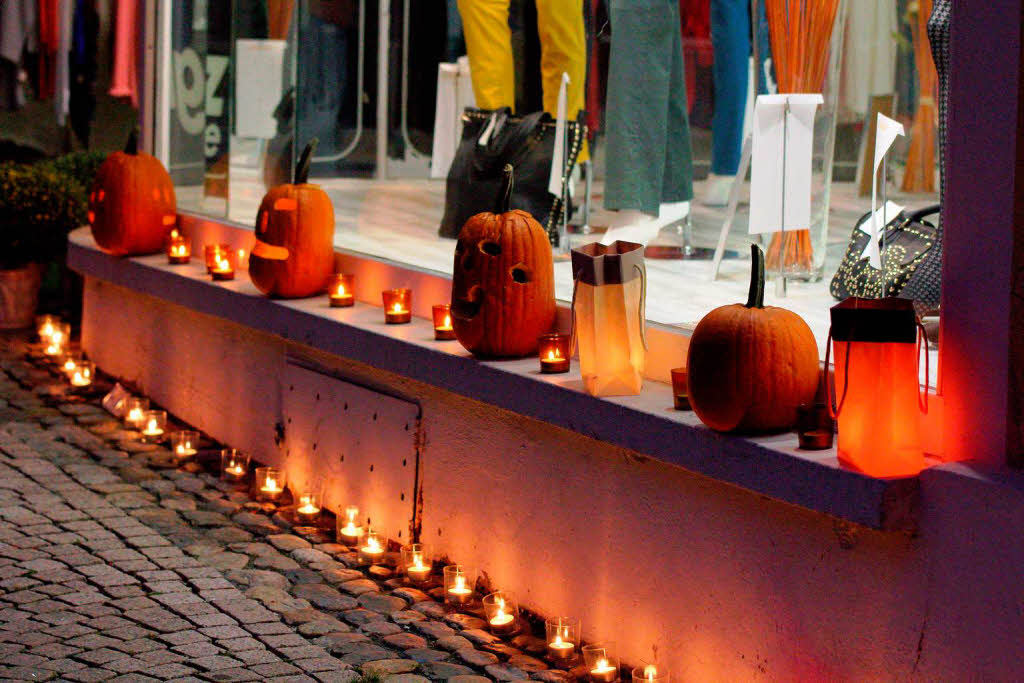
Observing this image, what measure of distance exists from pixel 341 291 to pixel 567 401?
159 cm

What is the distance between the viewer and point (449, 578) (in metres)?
4.34

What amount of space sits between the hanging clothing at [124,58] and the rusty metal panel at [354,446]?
4.40 metres

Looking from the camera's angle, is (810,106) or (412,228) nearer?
(810,106)

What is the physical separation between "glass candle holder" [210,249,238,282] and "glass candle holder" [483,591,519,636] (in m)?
2.19

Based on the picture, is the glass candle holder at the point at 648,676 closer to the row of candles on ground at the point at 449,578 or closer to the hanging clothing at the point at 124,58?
the row of candles on ground at the point at 449,578

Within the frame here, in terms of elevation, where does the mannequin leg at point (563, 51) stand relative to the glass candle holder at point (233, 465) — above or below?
above

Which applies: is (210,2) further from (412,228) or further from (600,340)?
(600,340)

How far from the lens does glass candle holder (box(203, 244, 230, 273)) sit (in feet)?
19.4

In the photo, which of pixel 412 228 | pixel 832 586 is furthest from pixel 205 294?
pixel 832 586

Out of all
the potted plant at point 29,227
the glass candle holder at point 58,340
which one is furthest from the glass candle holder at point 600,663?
the potted plant at point 29,227

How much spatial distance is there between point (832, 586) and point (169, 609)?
1.95m

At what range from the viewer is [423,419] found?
15.2ft

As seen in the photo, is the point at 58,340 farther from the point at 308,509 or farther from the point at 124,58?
the point at 308,509

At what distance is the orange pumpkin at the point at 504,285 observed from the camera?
4.18 meters
